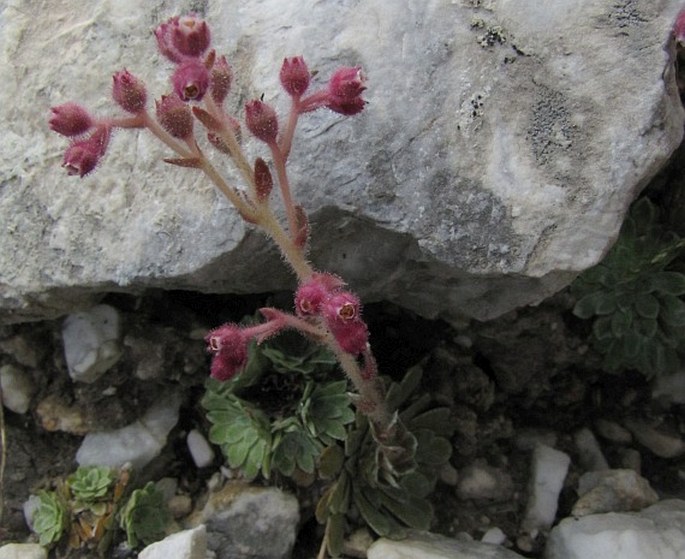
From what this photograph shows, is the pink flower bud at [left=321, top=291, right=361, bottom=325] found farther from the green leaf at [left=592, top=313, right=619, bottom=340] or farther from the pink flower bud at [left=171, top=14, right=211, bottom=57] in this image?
the green leaf at [left=592, top=313, right=619, bottom=340]

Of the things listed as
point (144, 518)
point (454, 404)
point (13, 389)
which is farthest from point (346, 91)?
point (13, 389)

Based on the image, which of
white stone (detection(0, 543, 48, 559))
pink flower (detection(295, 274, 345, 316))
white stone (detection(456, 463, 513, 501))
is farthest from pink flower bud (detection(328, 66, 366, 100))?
white stone (detection(0, 543, 48, 559))

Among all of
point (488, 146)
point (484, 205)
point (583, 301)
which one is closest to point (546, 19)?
point (488, 146)

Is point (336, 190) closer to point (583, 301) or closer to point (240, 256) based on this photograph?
point (240, 256)

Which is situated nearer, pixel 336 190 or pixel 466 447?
pixel 336 190

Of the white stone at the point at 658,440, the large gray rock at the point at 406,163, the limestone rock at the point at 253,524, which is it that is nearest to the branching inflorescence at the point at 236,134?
the large gray rock at the point at 406,163

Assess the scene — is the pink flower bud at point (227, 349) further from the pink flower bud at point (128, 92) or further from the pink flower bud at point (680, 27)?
the pink flower bud at point (680, 27)
